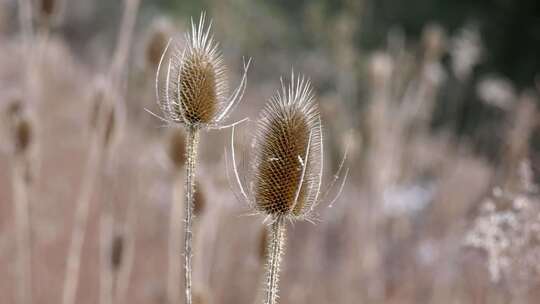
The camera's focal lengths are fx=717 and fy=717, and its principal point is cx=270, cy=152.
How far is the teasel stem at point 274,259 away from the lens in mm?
1519

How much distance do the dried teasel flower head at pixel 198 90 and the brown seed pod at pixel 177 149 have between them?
1098mm

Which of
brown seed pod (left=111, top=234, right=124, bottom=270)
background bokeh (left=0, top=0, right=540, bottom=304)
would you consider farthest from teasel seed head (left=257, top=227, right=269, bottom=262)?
brown seed pod (left=111, top=234, right=124, bottom=270)

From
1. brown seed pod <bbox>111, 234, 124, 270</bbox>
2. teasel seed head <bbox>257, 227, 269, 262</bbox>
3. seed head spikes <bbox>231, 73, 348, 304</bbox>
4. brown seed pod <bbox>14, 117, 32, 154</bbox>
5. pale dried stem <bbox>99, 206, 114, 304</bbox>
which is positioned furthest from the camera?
pale dried stem <bbox>99, 206, 114, 304</bbox>

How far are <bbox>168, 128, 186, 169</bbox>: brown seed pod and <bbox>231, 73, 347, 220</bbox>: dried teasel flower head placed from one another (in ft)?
3.83

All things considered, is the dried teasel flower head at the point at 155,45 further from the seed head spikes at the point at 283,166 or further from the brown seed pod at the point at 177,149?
the seed head spikes at the point at 283,166

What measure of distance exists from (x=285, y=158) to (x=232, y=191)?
0.16 m

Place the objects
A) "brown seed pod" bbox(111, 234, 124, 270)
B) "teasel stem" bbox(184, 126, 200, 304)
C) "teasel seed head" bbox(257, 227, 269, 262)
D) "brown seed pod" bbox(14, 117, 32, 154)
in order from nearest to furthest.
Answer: "teasel stem" bbox(184, 126, 200, 304), "brown seed pod" bbox(14, 117, 32, 154), "teasel seed head" bbox(257, 227, 269, 262), "brown seed pod" bbox(111, 234, 124, 270)

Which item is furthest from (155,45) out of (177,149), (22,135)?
(22,135)

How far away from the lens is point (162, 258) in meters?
5.92

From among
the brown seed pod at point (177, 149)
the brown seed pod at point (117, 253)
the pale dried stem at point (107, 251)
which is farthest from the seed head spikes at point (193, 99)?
the pale dried stem at point (107, 251)

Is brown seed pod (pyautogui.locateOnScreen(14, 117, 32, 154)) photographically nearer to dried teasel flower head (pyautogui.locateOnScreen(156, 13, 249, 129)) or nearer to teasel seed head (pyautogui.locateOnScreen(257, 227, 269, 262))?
teasel seed head (pyautogui.locateOnScreen(257, 227, 269, 262))

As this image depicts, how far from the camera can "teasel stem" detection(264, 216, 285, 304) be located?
59.8 inches

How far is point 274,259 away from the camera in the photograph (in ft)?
5.11

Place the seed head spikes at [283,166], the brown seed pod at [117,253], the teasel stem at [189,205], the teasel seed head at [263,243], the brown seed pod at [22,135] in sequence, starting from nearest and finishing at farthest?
1. the teasel stem at [189,205]
2. the seed head spikes at [283,166]
3. the brown seed pod at [22,135]
4. the teasel seed head at [263,243]
5. the brown seed pod at [117,253]
